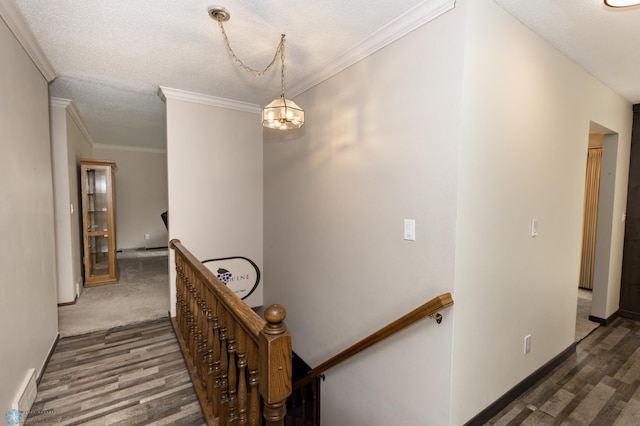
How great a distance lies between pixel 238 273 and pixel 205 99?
2024 millimetres

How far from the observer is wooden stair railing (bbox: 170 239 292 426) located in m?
1.00

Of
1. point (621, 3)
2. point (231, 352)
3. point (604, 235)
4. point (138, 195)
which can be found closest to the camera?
point (231, 352)

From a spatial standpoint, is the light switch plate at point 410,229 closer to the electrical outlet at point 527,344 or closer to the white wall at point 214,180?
the electrical outlet at point 527,344

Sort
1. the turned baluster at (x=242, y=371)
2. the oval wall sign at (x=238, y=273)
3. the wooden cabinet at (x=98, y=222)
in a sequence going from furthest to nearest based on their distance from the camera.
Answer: the wooden cabinet at (x=98, y=222) → the oval wall sign at (x=238, y=273) → the turned baluster at (x=242, y=371)

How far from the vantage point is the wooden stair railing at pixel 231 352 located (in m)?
1.00

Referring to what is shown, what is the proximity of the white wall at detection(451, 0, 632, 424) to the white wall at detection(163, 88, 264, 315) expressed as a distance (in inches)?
102

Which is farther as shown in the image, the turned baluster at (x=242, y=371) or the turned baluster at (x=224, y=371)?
the turned baluster at (x=224, y=371)

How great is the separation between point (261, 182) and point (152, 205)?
4651 millimetres

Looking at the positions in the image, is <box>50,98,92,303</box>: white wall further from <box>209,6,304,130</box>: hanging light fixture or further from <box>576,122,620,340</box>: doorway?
<box>576,122,620,340</box>: doorway

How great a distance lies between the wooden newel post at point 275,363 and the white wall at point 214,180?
2.53m

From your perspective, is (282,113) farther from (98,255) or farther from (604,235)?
(98,255)

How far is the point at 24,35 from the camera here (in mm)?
1940

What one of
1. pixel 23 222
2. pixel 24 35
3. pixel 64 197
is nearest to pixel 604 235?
pixel 23 222

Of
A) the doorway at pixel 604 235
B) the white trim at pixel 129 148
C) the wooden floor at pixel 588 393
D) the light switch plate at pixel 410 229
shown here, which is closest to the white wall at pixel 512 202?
the wooden floor at pixel 588 393
